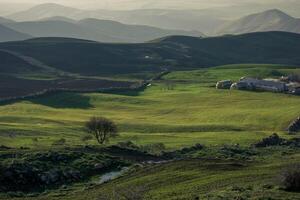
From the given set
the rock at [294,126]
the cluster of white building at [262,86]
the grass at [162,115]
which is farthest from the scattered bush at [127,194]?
the cluster of white building at [262,86]

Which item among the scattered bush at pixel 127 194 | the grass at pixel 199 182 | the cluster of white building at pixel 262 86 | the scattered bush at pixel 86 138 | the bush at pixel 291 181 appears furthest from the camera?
the cluster of white building at pixel 262 86

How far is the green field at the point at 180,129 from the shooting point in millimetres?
48281

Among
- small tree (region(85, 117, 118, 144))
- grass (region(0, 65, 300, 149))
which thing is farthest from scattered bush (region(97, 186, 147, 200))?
small tree (region(85, 117, 118, 144))

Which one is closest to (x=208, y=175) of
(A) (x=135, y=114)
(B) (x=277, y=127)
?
(B) (x=277, y=127)

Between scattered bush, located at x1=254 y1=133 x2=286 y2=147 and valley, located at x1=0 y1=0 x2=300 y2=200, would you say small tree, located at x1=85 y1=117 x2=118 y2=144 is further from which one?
scattered bush, located at x1=254 y1=133 x2=286 y2=147

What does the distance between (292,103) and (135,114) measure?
3577 cm

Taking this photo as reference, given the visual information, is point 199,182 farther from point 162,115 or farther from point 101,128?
point 162,115

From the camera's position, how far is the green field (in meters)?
48.3

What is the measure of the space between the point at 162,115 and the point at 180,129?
2725cm

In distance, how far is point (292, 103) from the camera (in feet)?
458

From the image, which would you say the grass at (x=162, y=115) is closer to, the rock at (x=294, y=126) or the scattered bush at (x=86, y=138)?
the scattered bush at (x=86, y=138)

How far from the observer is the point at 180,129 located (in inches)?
4264

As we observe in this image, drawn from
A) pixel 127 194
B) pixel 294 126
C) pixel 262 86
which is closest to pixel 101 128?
pixel 294 126

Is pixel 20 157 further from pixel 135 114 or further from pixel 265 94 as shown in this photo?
Result: pixel 265 94
